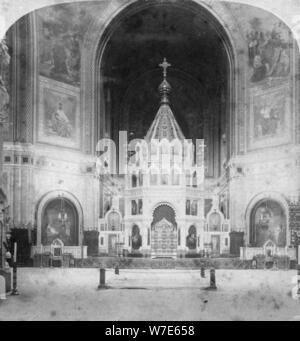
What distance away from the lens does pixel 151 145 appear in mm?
13484

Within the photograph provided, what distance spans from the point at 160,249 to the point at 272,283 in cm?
268

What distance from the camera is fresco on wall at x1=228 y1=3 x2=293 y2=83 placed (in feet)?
41.5

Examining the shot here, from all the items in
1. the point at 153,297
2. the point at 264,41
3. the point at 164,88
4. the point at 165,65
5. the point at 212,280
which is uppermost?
the point at 264,41

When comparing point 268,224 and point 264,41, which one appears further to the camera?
point 264,41

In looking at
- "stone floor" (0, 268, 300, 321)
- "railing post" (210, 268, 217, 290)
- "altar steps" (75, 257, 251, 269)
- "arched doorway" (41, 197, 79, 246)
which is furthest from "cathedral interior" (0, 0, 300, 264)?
"railing post" (210, 268, 217, 290)

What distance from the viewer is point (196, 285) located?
11898 millimetres

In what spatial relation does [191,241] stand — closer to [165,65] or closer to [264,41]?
[165,65]

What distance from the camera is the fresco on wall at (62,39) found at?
12695mm

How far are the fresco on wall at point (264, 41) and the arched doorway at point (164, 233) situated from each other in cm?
378

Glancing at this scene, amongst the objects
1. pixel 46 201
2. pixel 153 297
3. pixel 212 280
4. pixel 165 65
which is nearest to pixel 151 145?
pixel 165 65

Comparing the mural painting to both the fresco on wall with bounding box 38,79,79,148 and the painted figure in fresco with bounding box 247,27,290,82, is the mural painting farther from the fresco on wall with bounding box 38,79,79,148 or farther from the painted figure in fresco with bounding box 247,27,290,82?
the fresco on wall with bounding box 38,79,79,148

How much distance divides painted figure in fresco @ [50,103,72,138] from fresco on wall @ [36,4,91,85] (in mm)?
775

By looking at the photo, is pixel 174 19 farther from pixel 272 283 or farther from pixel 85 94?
pixel 272 283

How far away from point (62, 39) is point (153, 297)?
6317 millimetres
